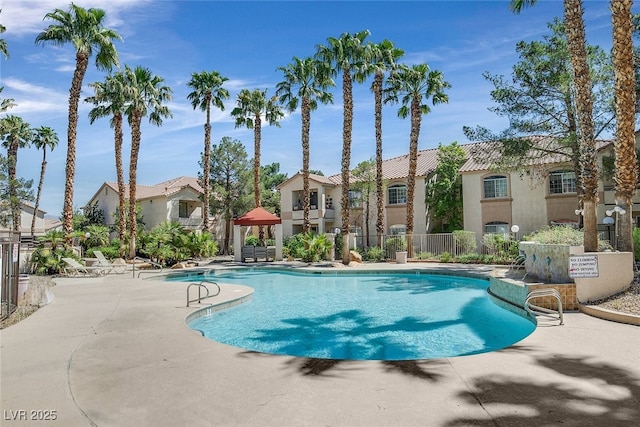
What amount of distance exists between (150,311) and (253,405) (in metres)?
6.80

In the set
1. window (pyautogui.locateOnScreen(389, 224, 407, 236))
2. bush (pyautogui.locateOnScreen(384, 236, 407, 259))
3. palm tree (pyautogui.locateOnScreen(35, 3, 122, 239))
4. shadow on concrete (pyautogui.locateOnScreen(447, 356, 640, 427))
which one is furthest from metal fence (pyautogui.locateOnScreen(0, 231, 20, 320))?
window (pyautogui.locateOnScreen(389, 224, 407, 236))

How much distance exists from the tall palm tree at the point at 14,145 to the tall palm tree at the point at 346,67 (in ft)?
101

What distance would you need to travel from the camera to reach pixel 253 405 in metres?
4.55

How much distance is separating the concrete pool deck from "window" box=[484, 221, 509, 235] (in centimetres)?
2223

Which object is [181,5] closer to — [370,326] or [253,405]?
[370,326]

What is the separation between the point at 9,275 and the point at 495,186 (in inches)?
1128

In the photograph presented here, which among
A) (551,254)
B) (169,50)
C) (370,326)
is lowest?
(370,326)

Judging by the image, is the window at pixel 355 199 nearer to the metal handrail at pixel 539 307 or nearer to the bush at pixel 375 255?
the bush at pixel 375 255

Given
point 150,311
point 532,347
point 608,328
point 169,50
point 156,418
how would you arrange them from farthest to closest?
1. point 169,50
2. point 150,311
3. point 608,328
4. point 532,347
5. point 156,418

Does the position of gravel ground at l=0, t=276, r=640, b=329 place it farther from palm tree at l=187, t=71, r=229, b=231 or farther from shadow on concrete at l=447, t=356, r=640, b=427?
palm tree at l=187, t=71, r=229, b=231

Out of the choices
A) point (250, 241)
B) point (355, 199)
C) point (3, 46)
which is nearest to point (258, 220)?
point (250, 241)

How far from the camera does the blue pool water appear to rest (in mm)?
8641

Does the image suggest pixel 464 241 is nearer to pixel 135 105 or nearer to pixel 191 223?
pixel 135 105

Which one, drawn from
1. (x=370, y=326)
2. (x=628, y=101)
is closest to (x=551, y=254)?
(x=628, y=101)
